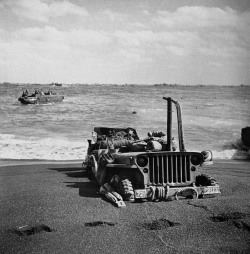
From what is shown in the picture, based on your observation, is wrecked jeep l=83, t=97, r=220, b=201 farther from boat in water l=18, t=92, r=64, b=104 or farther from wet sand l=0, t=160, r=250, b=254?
boat in water l=18, t=92, r=64, b=104

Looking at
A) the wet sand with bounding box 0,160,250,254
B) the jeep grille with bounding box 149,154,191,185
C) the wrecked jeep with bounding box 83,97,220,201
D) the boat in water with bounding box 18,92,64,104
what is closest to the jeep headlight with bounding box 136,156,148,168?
the wrecked jeep with bounding box 83,97,220,201

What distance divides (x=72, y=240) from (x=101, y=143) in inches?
185

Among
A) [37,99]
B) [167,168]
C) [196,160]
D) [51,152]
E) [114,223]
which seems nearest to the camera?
[114,223]

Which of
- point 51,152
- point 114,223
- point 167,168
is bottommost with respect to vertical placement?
point 51,152

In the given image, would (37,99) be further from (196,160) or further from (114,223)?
(114,223)

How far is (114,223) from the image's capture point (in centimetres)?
557

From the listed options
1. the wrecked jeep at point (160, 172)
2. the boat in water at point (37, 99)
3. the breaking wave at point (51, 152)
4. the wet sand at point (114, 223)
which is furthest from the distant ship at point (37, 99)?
the wrecked jeep at point (160, 172)

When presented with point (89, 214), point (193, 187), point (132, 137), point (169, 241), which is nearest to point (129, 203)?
point (89, 214)

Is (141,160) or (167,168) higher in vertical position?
(141,160)

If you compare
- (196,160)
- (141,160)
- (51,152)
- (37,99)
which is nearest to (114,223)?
(141,160)

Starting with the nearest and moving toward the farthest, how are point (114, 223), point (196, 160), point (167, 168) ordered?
point (114, 223) < point (167, 168) < point (196, 160)

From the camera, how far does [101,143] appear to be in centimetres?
938

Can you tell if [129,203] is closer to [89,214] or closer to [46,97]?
[89,214]

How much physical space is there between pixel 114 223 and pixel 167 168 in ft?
5.57
